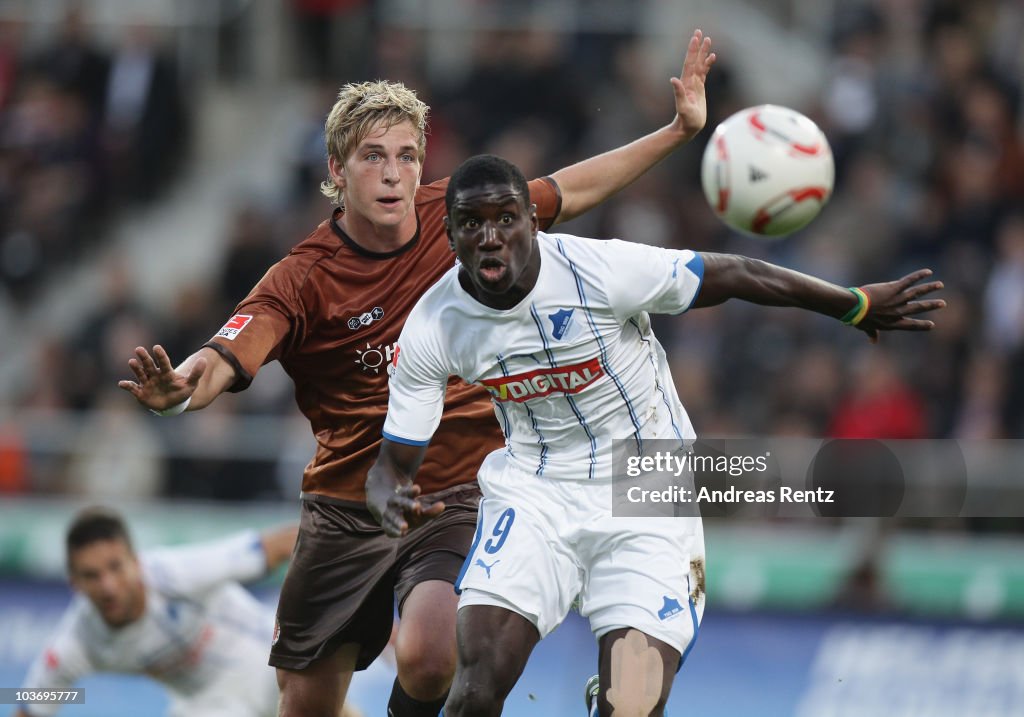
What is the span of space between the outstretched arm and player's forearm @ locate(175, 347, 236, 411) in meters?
0.62

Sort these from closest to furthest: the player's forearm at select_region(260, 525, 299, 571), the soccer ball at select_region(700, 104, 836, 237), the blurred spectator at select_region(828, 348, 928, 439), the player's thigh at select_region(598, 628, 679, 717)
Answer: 1. the player's thigh at select_region(598, 628, 679, 717)
2. the soccer ball at select_region(700, 104, 836, 237)
3. the player's forearm at select_region(260, 525, 299, 571)
4. the blurred spectator at select_region(828, 348, 928, 439)

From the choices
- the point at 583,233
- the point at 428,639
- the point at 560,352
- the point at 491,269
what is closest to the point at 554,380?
the point at 560,352

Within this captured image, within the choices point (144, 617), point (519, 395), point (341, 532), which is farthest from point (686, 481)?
point (144, 617)

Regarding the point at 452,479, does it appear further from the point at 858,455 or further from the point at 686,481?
the point at 858,455

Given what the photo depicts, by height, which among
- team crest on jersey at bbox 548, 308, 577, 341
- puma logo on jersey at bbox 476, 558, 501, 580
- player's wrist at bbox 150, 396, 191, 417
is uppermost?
team crest on jersey at bbox 548, 308, 577, 341

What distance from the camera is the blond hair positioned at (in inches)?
244

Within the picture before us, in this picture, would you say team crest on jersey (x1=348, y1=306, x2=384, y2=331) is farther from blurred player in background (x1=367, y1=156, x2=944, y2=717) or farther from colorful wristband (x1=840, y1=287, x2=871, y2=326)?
colorful wristband (x1=840, y1=287, x2=871, y2=326)

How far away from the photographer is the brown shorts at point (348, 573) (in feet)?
20.6

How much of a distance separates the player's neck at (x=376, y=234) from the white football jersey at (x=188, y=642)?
8.76ft

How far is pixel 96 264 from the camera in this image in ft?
48.0

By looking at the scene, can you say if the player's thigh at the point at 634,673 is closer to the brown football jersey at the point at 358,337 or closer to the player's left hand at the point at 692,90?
the brown football jersey at the point at 358,337

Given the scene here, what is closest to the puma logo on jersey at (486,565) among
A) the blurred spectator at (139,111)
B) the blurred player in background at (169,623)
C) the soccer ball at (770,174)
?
the soccer ball at (770,174)

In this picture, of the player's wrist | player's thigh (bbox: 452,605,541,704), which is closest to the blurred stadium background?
the player's wrist

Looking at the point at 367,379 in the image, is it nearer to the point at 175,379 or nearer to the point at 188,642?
the point at 175,379
